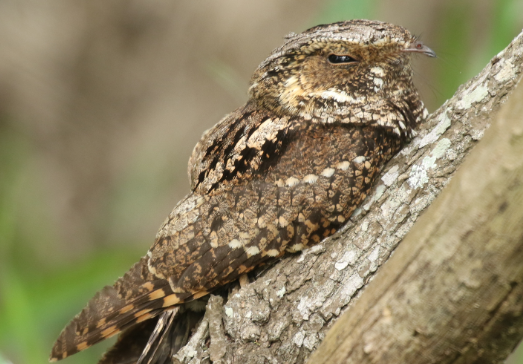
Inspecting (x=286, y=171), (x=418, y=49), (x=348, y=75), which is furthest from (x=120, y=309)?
(x=418, y=49)

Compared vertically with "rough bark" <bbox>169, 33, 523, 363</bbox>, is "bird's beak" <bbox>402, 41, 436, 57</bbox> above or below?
Result: above

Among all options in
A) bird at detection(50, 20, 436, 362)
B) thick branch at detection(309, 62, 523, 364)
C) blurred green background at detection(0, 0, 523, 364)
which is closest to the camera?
thick branch at detection(309, 62, 523, 364)

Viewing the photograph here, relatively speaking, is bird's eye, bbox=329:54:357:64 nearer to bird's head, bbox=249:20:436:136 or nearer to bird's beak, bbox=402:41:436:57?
bird's head, bbox=249:20:436:136

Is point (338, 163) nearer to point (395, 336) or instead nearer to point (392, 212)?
point (392, 212)

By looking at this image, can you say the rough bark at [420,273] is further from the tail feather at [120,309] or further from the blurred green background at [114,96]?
the blurred green background at [114,96]

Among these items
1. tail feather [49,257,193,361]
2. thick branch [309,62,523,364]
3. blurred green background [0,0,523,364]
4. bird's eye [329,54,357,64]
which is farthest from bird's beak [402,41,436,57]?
blurred green background [0,0,523,364]

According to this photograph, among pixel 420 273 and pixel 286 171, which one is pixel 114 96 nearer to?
pixel 286 171
